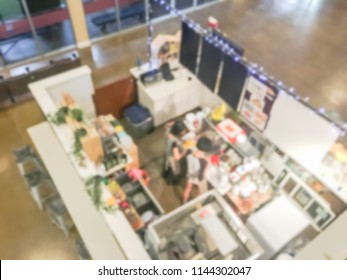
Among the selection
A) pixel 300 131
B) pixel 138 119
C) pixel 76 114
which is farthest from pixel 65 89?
pixel 300 131

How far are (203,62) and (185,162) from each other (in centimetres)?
141

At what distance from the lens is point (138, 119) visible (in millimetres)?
5305

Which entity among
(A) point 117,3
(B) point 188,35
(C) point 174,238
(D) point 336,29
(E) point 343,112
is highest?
(A) point 117,3

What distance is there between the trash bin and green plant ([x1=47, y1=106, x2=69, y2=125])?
1.80 m

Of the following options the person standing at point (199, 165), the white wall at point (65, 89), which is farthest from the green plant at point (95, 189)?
the person standing at point (199, 165)

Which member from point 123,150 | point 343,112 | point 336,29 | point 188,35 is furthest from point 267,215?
point 336,29

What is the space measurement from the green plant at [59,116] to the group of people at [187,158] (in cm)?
154

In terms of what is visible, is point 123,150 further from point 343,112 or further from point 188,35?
point 343,112

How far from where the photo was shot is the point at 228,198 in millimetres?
4078

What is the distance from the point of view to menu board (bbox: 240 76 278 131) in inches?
136

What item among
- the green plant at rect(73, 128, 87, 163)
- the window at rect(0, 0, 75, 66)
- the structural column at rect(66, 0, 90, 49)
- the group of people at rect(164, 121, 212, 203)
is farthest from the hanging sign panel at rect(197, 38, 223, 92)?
the window at rect(0, 0, 75, 66)

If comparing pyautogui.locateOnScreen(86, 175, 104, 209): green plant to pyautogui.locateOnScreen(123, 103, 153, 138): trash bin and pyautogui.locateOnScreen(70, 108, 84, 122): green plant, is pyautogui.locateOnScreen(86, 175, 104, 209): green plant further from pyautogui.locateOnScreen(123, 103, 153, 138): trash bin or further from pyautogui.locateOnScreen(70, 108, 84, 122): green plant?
pyautogui.locateOnScreen(123, 103, 153, 138): trash bin

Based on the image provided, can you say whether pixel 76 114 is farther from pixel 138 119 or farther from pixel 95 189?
pixel 138 119

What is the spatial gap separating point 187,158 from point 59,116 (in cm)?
172
